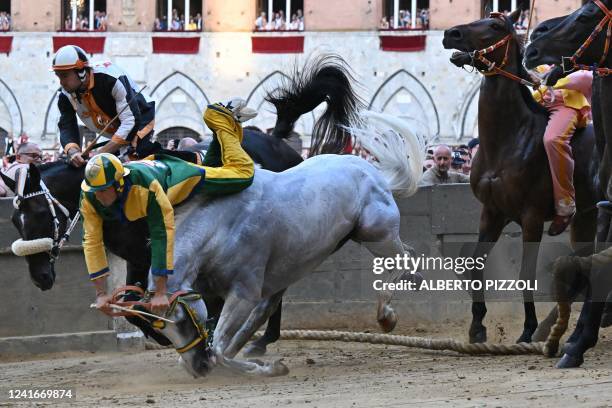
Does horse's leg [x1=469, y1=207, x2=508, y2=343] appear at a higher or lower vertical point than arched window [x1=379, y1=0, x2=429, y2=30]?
lower

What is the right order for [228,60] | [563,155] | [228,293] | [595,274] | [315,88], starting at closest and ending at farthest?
[595,274], [228,293], [563,155], [315,88], [228,60]

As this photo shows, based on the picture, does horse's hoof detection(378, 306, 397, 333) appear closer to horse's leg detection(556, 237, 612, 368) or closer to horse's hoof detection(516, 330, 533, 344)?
horse's hoof detection(516, 330, 533, 344)

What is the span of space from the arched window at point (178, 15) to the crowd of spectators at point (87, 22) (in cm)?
147

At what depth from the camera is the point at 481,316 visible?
11.1 m

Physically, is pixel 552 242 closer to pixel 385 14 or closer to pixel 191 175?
pixel 191 175

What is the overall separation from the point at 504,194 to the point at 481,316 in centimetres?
105

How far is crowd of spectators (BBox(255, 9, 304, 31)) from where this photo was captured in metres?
37.5

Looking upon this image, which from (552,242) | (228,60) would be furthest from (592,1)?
(228,60)

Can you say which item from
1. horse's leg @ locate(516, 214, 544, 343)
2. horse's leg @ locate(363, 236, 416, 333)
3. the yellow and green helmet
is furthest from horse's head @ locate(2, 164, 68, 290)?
horse's leg @ locate(516, 214, 544, 343)

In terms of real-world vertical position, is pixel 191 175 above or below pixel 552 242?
above

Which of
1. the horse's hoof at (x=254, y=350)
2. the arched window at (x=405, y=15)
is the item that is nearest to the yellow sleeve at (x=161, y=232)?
the horse's hoof at (x=254, y=350)

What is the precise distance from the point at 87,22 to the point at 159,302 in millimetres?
30653

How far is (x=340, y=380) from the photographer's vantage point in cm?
899

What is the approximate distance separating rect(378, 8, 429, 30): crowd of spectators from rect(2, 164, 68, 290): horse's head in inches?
1091
